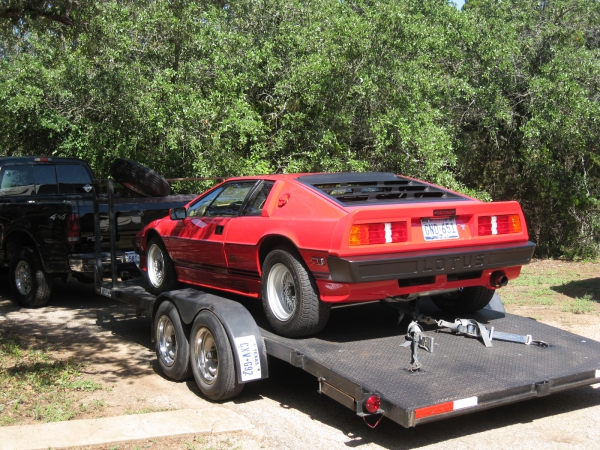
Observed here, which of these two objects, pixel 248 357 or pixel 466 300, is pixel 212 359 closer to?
pixel 248 357

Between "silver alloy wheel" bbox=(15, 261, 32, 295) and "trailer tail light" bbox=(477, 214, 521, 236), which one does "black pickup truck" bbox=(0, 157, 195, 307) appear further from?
"trailer tail light" bbox=(477, 214, 521, 236)

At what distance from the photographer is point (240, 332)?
5.57 m

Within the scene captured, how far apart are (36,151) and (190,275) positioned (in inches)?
373

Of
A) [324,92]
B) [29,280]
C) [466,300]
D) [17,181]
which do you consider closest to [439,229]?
[466,300]

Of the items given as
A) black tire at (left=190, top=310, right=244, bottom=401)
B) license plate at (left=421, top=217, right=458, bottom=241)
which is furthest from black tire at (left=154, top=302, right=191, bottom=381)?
license plate at (left=421, top=217, right=458, bottom=241)

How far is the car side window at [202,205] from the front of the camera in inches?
279

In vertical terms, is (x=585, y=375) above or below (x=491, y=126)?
below

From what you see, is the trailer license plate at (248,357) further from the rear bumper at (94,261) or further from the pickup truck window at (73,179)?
the pickup truck window at (73,179)

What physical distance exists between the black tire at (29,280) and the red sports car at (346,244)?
3775 millimetres

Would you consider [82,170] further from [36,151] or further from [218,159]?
[36,151]

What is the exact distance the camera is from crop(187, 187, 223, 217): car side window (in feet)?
23.2

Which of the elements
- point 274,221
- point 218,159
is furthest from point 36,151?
point 274,221

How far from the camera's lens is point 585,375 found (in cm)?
514

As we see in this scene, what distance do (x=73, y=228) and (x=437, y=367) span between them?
5875mm
